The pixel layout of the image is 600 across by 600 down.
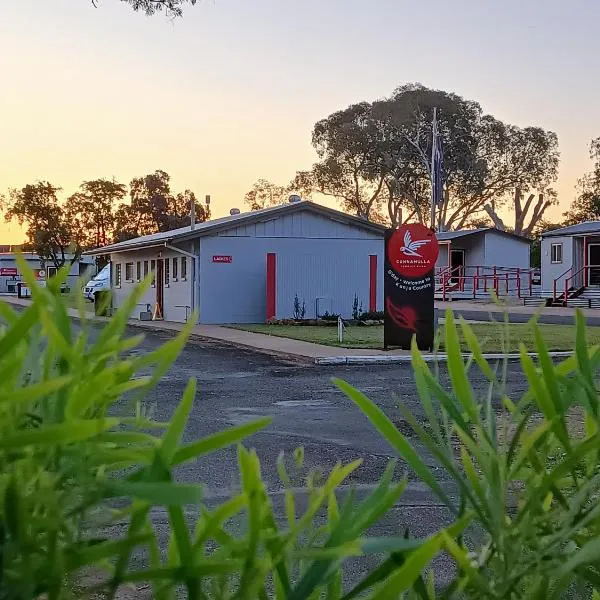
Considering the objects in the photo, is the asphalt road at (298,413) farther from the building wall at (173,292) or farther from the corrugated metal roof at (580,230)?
the corrugated metal roof at (580,230)

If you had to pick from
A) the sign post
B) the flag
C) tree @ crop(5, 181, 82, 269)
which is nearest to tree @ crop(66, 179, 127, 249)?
tree @ crop(5, 181, 82, 269)

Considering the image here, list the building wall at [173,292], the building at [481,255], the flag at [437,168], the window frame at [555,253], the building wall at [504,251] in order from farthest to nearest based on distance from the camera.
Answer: the flag at [437,168] < the building wall at [504,251] < the building at [481,255] < the window frame at [555,253] < the building wall at [173,292]

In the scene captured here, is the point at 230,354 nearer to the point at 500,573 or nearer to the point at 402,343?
the point at 402,343

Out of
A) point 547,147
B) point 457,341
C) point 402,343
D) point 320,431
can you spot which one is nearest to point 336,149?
point 547,147

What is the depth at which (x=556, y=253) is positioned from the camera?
5072 centimetres

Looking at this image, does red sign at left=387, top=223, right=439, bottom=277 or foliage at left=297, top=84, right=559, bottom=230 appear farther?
foliage at left=297, top=84, right=559, bottom=230

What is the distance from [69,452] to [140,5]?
1653 centimetres

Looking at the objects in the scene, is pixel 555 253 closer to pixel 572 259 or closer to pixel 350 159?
pixel 572 259

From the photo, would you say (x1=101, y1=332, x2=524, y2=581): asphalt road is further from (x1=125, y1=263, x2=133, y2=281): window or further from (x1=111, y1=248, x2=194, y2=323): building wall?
(x1=125, y1=263, x2=133, y2=281): window

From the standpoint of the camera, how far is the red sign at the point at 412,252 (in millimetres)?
19641

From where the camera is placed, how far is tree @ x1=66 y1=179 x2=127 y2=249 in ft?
256

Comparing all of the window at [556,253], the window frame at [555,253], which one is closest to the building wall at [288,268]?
the window frame at [555,253]

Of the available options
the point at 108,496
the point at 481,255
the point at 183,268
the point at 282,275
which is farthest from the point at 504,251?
the point at 108,496

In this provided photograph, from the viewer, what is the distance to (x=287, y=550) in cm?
74
